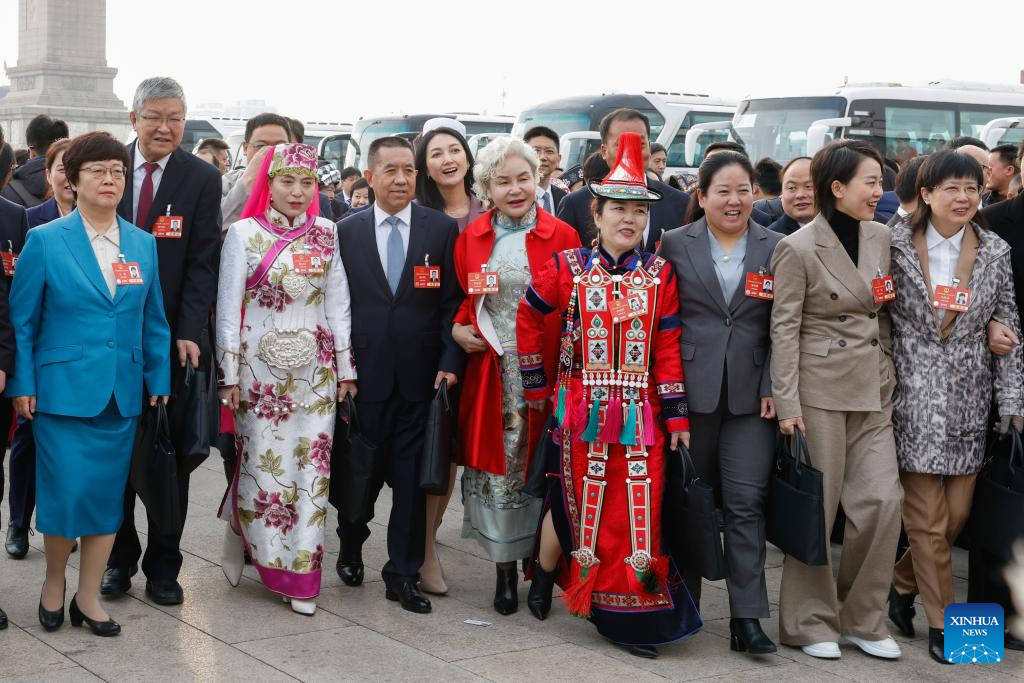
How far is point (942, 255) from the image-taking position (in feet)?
16.1

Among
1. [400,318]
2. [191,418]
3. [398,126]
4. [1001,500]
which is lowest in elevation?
[1001,500]

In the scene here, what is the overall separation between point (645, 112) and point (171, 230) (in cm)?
1875

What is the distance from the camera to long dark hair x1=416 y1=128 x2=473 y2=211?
566cm

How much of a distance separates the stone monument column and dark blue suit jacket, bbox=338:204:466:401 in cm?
5475

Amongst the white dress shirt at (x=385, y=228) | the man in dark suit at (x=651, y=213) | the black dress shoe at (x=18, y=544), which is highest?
the man in dark suit at (x=651, y=213)

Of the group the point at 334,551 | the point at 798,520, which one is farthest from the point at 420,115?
the point at 798,520

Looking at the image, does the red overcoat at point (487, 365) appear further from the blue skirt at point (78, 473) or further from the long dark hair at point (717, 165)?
the blue skirt at point (78, 473)

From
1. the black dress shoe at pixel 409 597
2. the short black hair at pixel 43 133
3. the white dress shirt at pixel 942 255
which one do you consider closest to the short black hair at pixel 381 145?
the black dress shoe at pixel 409 597

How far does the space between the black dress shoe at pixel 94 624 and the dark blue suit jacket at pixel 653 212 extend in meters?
2.56

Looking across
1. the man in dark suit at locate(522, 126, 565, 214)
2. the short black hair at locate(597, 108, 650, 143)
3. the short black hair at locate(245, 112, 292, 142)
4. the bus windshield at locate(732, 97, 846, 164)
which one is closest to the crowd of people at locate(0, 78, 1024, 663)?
the short black hair at locate(597, 108, 650, 143)

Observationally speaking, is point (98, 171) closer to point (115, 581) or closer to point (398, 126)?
point (115, 581)

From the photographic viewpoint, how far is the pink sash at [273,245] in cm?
500

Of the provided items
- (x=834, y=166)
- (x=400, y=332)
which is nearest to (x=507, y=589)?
(x=400, y=332)

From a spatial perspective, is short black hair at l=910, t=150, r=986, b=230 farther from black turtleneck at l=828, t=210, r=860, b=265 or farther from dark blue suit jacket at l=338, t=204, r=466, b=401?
dark blue suit jacket at l=338, t=204, r=466, b=401
